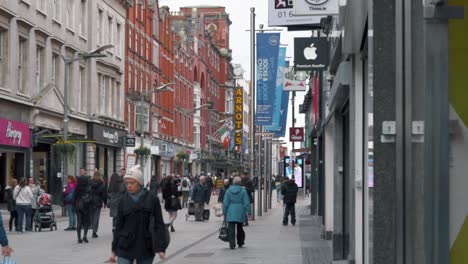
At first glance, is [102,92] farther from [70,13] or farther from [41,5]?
[41,5]

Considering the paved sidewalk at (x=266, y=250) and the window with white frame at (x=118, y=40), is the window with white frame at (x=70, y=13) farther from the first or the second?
the paved sidewalk at (x=266, y=250)

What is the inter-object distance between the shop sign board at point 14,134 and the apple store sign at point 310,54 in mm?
19590

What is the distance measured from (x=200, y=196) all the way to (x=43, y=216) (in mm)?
6675

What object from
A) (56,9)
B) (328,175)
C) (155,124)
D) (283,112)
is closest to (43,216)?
(328,175)

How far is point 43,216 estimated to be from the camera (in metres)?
26.2

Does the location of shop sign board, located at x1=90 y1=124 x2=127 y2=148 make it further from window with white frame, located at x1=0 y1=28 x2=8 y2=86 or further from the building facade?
window with white frame, located at x1=0 y1=28 x2=8 y2=86

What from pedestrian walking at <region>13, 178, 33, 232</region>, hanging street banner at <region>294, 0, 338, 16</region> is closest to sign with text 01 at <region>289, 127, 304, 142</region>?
pedestrian walking at <region>13, 178, 33, 232</region>

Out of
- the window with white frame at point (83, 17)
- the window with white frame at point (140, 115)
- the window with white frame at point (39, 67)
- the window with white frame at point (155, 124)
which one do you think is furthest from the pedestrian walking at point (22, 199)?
the window with white frame at point (155, 124)

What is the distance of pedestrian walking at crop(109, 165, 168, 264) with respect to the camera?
8.52 m

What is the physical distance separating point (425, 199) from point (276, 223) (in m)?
26.7

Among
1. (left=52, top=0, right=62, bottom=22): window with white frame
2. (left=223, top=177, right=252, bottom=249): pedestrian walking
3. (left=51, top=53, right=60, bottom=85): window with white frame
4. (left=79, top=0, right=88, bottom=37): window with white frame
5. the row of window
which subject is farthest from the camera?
the row of window

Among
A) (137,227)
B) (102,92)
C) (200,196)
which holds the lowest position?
(200,196)

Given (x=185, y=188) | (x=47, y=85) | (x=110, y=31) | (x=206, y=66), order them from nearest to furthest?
(x=47, y=85) → (x=185, y=188) → (x=110, y=31) → (x=206, y=66)

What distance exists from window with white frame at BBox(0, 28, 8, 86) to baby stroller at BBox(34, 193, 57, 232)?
10227 mm
